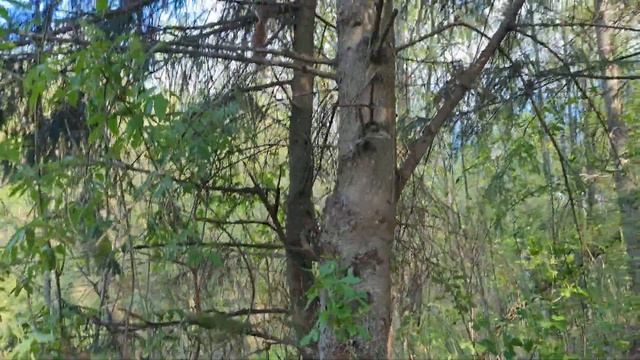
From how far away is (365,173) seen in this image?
291 cm

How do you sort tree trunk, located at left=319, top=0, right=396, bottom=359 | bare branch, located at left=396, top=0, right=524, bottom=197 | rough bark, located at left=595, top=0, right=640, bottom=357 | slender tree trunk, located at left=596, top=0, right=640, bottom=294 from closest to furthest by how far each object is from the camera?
tree trunk, located at left=319, top=0, right=396, bottom=359, bare branch, located at left=396, top=0, right=524, bottom=197, rough bark, located at left=595, top=0, right=640, bottom=357, slender tree trunk, located at left=596, top=0, right=640, bottom=294

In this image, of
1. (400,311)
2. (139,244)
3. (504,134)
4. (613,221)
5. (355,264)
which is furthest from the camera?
(613,221)

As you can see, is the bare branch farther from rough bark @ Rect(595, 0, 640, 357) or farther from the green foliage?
rough bark @ Rect(595, 0, 640, 357)

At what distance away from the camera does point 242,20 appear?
417 centimetres

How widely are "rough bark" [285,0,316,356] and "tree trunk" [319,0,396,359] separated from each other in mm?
805

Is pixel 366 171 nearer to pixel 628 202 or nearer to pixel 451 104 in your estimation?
pixel 451 104

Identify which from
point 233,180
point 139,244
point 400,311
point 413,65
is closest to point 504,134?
point 413,65

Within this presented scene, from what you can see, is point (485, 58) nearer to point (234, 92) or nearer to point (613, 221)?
point (234, 92)

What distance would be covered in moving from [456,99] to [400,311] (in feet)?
4.55

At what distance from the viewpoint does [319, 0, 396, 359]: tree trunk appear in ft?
9.19

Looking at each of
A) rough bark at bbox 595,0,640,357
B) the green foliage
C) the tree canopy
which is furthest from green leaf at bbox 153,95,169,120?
rough bark at bbox 595,0,640,357

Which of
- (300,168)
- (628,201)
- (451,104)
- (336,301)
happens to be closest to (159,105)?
(336,301)

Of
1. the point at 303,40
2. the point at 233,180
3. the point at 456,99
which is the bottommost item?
the point at 233,180

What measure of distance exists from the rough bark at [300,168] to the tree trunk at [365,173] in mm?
805
